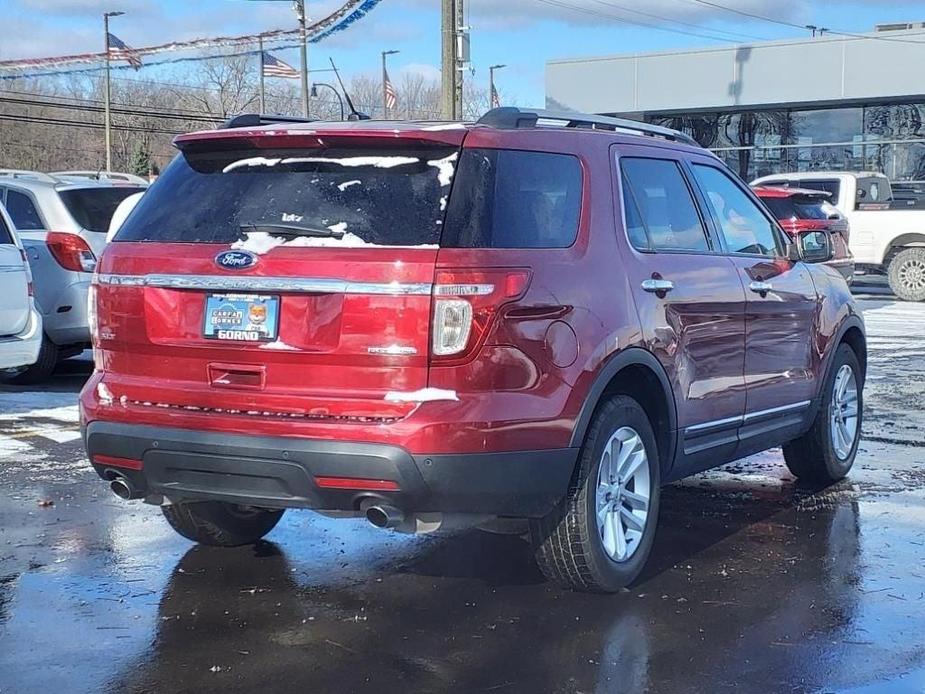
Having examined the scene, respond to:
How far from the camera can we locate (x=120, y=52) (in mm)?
41562

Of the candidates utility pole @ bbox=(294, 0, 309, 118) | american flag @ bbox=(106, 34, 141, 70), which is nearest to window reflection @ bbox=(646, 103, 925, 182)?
utility pole @ bbox=(294, 0, 309, 118)

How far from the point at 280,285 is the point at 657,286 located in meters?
1.63

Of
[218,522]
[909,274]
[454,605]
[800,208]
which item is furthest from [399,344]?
[909,274]

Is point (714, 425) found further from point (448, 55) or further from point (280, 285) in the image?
point (448, 55)

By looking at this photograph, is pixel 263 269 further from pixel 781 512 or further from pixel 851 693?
pixel 781 512

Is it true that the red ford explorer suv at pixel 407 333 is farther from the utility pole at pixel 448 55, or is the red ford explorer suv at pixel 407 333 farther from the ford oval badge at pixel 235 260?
the utility pole at pixel 448 55

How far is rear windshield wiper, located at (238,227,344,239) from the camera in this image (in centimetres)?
422

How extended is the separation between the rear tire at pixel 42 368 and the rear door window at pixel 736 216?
258 inches

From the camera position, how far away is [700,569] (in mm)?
5211

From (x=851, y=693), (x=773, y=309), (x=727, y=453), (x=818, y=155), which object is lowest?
(x=851, y=693)

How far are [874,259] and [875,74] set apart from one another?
11.0m

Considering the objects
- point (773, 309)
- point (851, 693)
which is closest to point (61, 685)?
point (851, 693)

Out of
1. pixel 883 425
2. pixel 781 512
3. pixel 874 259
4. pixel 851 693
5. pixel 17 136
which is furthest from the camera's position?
pixel 17 136

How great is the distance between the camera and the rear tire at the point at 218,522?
525cm
